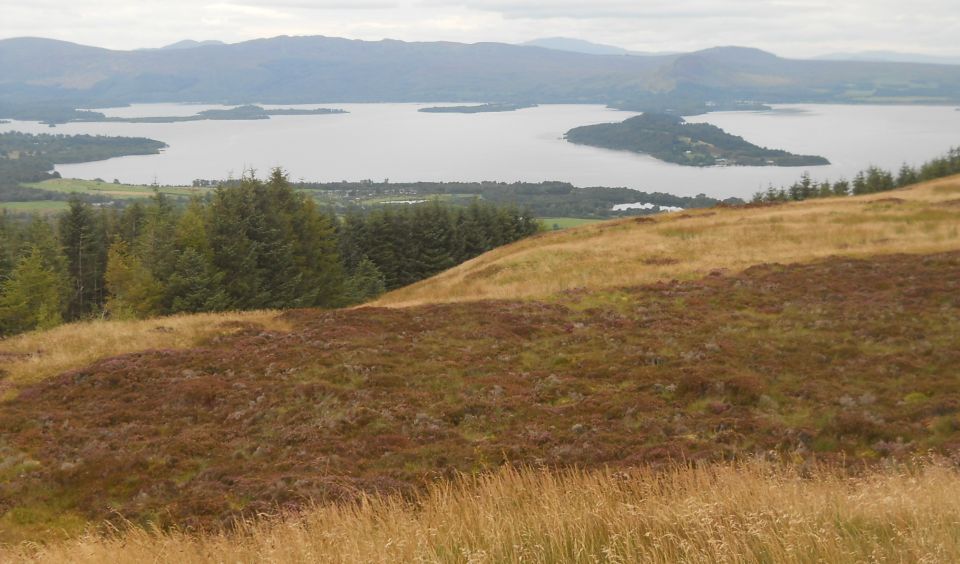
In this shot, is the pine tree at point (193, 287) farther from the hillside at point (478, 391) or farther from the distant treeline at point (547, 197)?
the distant treeline at point (547, 197)

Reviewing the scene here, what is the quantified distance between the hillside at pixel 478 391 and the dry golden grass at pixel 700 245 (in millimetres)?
2863

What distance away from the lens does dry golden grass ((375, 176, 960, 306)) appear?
3519 centimetres

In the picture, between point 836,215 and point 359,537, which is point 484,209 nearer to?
point 836,215

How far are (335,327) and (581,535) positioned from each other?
781 inches

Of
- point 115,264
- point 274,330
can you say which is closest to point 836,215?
point 274,330

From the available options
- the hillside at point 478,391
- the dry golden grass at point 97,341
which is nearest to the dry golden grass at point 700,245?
the hillside at point 478,391

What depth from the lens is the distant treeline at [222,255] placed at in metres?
46.9

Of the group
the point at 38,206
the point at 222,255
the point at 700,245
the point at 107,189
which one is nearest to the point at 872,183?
the point at 700,245

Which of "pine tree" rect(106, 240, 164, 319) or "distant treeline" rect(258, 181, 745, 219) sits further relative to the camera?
"distant treeline" rect(258, 181, 745, 219)

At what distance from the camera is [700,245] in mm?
44531

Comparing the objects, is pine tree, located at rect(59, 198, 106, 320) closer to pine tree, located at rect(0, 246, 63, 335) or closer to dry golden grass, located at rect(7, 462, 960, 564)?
pine tree, located at rect(0, 246, 63, 335)

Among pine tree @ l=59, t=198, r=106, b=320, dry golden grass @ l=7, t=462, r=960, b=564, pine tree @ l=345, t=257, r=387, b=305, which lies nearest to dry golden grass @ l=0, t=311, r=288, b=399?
dry golden grass @ l=7, t=462, r=960, b=564

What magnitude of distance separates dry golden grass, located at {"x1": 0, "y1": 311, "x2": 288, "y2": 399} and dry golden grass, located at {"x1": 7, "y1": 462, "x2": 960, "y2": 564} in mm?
14528

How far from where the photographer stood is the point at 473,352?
859 inches
